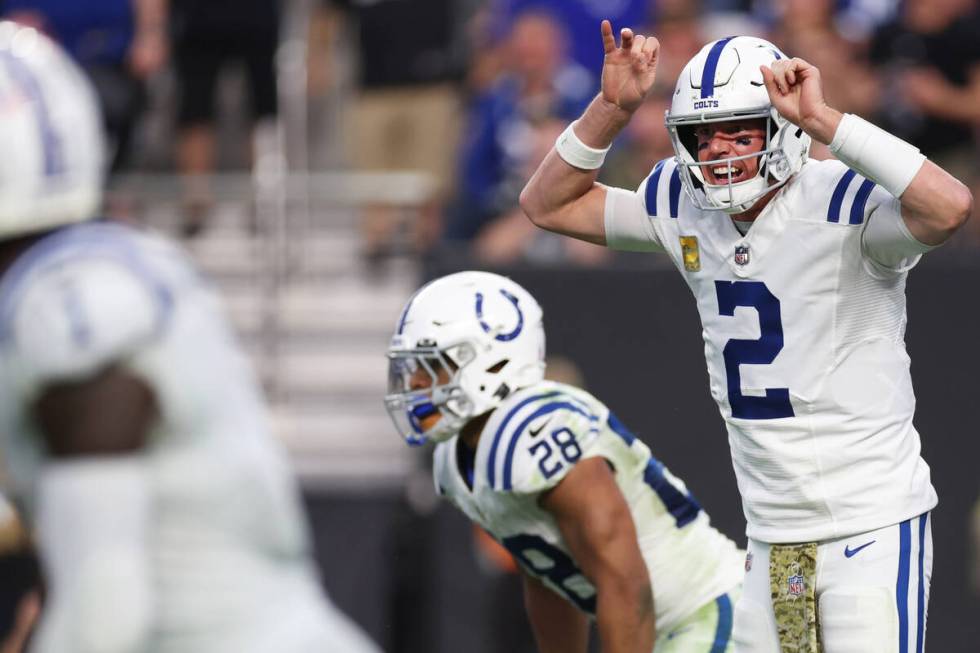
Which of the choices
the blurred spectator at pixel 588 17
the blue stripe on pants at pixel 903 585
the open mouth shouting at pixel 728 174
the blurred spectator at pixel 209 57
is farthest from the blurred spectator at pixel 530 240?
the blue stripe on pants at pixel 903 585

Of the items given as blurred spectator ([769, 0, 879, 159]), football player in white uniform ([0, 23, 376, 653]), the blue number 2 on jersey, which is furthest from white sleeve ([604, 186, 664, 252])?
blurred spectator ([769, 0, 879, 159])

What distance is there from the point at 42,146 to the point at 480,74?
21.9 feet

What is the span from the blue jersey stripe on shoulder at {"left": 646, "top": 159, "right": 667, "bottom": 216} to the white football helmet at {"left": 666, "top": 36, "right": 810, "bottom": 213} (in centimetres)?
18

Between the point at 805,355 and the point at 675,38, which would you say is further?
the point at 675,38

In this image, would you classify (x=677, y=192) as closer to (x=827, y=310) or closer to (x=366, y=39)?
(x=827, y=310)

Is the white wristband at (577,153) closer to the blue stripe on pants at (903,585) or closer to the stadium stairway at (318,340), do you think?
the blue stripe on pants at (903,585)

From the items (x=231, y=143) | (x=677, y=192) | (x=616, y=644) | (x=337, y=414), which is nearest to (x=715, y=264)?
(x=677, y=192)

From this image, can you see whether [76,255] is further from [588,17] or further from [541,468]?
[588,17]

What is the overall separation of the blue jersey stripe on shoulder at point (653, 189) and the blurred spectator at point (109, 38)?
4.93 metres

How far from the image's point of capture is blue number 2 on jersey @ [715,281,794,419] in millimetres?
4066

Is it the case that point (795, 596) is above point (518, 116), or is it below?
below

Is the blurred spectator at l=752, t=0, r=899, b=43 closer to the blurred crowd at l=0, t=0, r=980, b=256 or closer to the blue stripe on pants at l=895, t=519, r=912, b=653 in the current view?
the blurred crowd at l=0, t=0, r=980, b=256

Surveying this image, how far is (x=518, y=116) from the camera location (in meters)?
8.41

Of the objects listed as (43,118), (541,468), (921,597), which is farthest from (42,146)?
(921,597)
